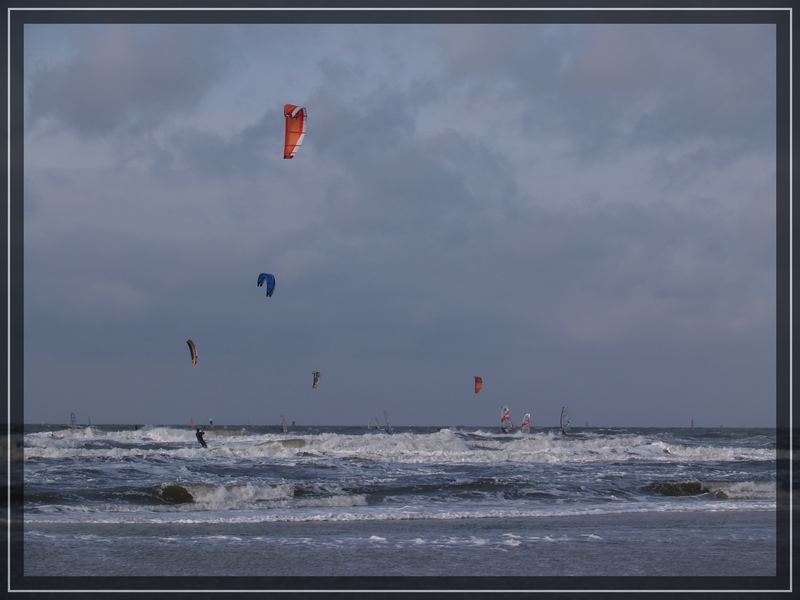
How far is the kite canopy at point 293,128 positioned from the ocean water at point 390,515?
286 inches

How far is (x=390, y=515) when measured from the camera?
A: 54.5ft

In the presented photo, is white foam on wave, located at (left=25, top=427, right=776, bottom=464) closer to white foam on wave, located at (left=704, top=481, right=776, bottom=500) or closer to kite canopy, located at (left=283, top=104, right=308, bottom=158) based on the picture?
white foam on wave, located at (left=704, top=481, right=776, bottom=500)

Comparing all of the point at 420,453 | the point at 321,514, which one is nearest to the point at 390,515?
the point at 321,514

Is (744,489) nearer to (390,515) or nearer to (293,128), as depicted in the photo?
(390,515)

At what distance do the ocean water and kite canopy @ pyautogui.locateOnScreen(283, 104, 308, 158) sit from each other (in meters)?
7.26

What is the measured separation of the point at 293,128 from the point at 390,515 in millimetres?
8015

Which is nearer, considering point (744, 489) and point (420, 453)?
point (744, 489)

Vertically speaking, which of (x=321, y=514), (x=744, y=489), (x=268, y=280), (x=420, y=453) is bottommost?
(x=420, y=453)

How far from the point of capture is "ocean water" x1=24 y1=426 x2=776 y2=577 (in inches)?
452

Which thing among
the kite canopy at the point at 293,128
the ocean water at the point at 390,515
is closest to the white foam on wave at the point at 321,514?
the ocean water at the point at 390,515

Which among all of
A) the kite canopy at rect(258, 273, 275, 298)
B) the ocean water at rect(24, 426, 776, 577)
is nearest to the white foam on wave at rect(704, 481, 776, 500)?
the ocean water at rect(24, 426, 776, 577)

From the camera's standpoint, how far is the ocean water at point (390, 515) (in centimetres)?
1148

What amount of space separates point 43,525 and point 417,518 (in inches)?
258
